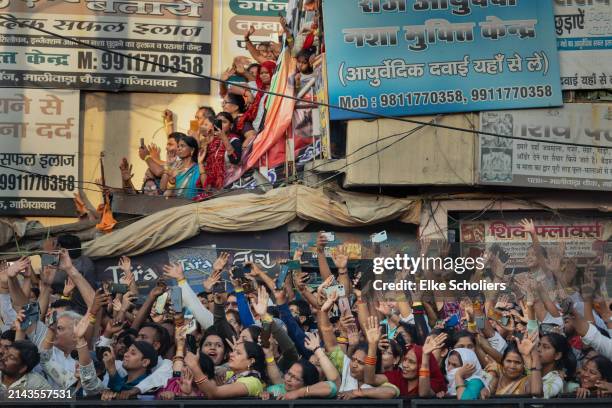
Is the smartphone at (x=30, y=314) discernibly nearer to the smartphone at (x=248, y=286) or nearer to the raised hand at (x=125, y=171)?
the smartphone at (x=248, y=286)

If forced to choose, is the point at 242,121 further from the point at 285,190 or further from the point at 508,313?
the point at 508,313

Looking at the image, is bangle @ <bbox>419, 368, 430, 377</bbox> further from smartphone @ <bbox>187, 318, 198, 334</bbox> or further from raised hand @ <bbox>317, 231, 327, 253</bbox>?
raised hand @ <bbox>317, 231, 327, 253</bbox>

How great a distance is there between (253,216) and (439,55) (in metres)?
3.14

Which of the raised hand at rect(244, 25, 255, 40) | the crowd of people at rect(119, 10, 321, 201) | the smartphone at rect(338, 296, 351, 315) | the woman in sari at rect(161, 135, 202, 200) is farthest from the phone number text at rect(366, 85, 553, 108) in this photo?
the smartphone at rect(338, 296, 351, 315)

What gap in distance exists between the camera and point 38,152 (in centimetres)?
1761

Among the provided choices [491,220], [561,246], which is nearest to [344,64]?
[491,220]

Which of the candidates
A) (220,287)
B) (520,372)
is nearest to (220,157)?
(220,287)

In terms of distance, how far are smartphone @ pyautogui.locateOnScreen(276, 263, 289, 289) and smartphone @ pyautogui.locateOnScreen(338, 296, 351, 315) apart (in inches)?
27.9

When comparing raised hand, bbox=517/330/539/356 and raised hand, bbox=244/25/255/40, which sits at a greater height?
raised hand, bbox=244/25/255/40

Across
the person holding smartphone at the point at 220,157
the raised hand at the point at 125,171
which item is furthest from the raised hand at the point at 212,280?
the raised hand at the point at 125,171

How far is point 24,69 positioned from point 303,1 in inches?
188

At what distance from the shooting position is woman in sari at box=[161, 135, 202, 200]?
16438mm

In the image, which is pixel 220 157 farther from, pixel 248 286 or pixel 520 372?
pixel 520 372

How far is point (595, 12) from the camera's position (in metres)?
14.8
